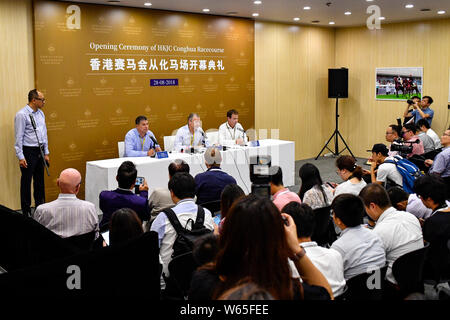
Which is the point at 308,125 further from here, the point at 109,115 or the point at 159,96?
the point at 109,115

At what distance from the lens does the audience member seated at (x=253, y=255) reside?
4.67 ft

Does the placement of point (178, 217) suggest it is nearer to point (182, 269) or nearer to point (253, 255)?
point (182, 269)

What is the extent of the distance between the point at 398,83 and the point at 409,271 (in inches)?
348

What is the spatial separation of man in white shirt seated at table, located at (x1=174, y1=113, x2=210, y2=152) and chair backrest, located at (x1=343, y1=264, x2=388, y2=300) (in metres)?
5.14

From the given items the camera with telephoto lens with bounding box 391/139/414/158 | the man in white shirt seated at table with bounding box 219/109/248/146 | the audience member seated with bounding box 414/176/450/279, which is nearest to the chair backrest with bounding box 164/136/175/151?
the man in white shirt seated at table with bounding box 219/109/248/146

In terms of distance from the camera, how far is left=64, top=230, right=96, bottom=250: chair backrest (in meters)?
3.50

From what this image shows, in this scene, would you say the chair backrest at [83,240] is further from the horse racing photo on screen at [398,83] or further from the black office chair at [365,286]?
the horse racing photo on screen at [398,83]

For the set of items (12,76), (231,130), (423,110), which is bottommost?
(231,130)

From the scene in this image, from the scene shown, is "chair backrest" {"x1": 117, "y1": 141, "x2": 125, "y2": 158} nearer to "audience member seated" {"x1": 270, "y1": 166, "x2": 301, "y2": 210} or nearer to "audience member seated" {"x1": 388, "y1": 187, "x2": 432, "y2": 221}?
"audience member seated" {"x1": 270, "y1": 166, "x2": 301, "y2": 210}

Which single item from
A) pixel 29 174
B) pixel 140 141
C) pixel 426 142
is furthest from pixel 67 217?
pixel 426 142

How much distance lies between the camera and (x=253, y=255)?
1445 mm

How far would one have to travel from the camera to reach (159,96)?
27.5 feet

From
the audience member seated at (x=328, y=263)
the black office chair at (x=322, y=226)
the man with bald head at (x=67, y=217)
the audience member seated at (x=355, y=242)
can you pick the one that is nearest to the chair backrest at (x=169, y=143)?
the black office chair at (x=322, y=226)
